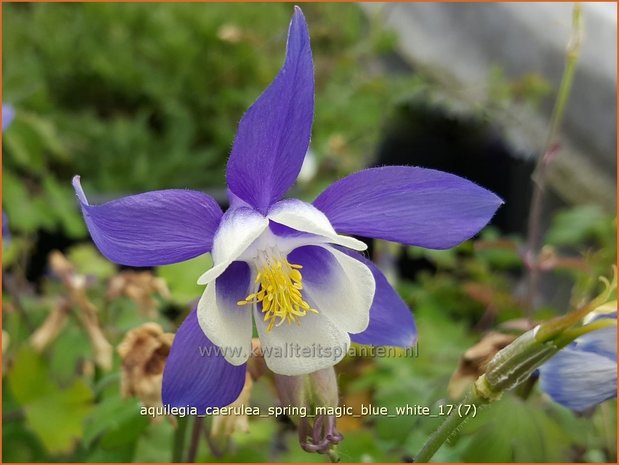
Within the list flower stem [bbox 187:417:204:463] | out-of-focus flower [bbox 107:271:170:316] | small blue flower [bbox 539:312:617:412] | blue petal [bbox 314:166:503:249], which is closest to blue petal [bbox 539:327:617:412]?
small blue flower [bbox 539:312:617:412]

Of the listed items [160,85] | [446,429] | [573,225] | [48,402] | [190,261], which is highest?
[160,85]

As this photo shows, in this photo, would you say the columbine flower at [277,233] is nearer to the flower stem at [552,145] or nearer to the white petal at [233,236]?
the white petal at [233,236]

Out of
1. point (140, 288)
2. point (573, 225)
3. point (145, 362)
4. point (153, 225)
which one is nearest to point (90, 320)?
point (140, 288)

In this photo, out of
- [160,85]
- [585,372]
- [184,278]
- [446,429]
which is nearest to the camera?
[446,429]

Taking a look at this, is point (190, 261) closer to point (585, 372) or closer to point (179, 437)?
point (179, 437)

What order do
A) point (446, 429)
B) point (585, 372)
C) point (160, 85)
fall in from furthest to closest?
point (160, 85), point (585, 372), point (446, 429)

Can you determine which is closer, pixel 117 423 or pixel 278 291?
pixel 278 291
